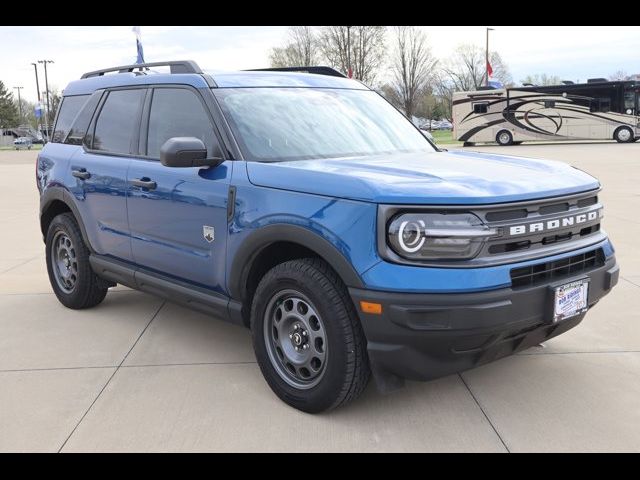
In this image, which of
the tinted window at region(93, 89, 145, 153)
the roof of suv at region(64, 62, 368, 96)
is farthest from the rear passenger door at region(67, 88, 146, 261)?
the roof of suv at region(64, 62, 368, 96)

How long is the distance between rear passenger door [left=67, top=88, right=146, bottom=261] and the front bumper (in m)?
2.38

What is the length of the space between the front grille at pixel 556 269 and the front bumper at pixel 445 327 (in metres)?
0.05

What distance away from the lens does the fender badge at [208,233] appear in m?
3.79

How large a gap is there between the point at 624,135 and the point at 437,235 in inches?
1279

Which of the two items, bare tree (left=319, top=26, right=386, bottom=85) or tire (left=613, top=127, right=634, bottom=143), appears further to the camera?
bare tree (left=319, top=26, right=386, bottom=85)

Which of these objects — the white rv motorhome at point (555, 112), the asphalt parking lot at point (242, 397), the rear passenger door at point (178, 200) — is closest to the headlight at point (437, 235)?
the asphalt parking lot at point (242, 397)

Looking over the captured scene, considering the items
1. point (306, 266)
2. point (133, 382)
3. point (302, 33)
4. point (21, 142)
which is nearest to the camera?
point (306, 266)

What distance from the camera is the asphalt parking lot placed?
316 centimetres

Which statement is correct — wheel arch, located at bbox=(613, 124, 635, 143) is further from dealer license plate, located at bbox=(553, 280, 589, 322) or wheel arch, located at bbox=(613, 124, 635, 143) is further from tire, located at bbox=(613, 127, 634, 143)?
dealer license plate, located at bbox=(553, 280, 589, 322)

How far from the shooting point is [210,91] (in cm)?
398

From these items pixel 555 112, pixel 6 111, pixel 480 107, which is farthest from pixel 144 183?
pixel 6 111

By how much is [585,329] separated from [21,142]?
71661mm

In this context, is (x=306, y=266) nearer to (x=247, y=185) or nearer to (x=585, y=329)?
(x=247, y=185)
